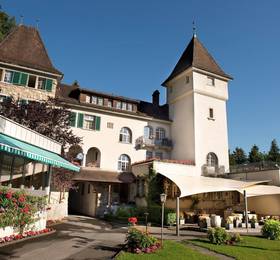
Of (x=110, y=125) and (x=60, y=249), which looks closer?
(x=60, y=249)

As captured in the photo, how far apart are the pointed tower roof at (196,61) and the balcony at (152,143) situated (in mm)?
8692

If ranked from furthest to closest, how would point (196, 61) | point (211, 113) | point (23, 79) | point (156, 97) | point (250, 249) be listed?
point (156, 97) < point (196, 61) < point (211, 113) < point (23, 79) < point (250, 249)

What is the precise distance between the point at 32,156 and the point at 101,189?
16700 millimetres

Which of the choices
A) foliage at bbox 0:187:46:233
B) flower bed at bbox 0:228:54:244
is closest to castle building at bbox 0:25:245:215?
flower bed at bbox 0:228:54:244

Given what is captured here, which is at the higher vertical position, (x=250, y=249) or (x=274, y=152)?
(x=274, y=152)

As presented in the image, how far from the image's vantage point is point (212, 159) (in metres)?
31.7

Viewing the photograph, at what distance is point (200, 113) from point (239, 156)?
44108 millimetres

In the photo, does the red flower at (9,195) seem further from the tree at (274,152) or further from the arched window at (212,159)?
the tree at (274,152)

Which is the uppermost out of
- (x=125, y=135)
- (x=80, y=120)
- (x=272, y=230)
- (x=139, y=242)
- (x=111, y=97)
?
(x=111, y=97)

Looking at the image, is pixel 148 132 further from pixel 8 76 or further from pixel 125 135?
pixel 8 76

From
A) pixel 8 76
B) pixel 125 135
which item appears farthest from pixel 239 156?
pixel 8 76

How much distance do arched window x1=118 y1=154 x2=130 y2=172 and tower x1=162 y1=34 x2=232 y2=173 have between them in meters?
5.99

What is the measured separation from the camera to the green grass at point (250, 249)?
34.6 ft

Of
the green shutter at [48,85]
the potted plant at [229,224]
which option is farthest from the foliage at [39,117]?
the potted plant at [229,224]
